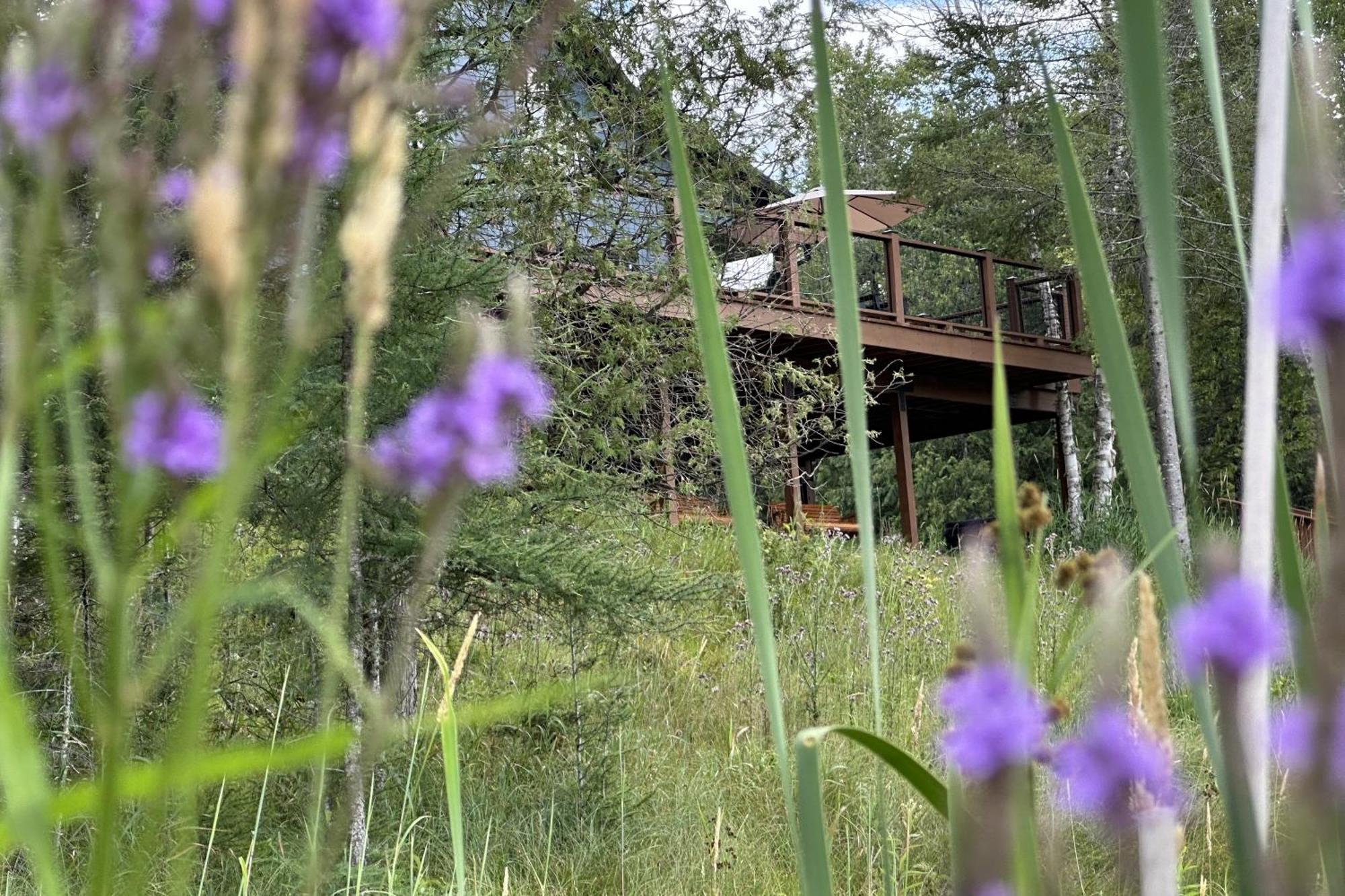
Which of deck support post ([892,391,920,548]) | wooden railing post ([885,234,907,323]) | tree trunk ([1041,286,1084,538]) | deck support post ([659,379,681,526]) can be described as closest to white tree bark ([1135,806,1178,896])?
deck support post ([659,379,681,526])

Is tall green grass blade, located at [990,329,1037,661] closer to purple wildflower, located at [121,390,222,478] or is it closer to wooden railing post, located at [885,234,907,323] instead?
purple wildflower, located at [121,390,222,478]

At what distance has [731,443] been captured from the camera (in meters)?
0.59

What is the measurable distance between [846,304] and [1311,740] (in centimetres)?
41

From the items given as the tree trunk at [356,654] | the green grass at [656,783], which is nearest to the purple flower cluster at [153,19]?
the green grass at [656,783]

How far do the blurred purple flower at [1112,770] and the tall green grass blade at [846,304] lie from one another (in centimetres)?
21

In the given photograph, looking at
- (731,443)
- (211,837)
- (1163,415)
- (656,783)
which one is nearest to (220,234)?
(731,443)

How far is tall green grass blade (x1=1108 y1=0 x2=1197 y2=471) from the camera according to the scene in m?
0.50

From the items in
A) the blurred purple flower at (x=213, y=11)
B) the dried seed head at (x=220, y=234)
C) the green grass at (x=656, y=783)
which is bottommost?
the green grass at (x=656, y=783)

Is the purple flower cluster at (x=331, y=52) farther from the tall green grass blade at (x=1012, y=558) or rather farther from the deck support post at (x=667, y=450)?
the deck support post at (x=667, y=450)

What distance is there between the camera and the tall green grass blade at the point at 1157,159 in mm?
495

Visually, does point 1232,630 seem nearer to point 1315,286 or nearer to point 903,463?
point 1315,286

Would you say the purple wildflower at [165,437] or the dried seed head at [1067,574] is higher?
the purple wildflower at [165,437]

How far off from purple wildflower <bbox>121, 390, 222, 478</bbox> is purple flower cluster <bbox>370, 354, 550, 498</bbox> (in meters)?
0.08

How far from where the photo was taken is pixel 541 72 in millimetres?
4996
